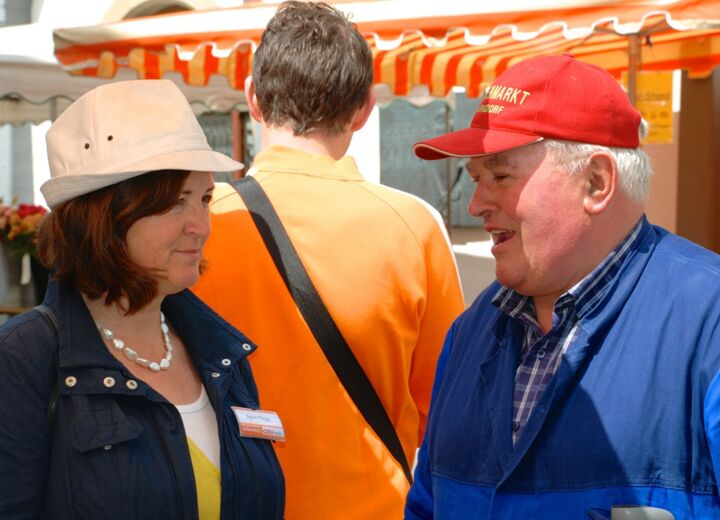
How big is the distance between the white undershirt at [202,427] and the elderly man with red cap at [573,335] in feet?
1.38

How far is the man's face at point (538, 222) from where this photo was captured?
6.08 ft

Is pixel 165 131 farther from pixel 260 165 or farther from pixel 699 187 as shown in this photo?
pixel 699 187

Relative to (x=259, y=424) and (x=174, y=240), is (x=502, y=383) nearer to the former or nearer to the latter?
(x=259, y=424)

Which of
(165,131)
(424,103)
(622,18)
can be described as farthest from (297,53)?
(424,103)

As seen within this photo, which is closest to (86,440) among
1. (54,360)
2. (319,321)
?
(54,360)

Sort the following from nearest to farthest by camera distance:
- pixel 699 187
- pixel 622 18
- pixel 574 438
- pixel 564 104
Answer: pixel 574 438 < pixel 564 104 < pixel 622 18 < pixel 699 187

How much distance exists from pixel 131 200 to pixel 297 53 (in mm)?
612

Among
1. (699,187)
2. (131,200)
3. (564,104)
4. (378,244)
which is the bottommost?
(699,187)

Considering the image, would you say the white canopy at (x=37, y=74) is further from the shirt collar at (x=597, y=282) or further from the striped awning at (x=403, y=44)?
the shirt collar at (x=597, y=282)

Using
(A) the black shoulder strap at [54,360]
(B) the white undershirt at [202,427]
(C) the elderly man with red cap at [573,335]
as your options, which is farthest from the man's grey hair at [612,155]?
(A) the black shoulder strap at [54,360]

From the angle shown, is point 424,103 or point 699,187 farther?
point 699,187

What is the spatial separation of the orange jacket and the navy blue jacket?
27 cm

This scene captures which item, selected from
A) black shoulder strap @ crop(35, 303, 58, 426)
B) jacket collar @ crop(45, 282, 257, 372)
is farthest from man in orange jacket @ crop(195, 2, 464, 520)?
black shoulder strap @ crop(35, 303, 58, 426)

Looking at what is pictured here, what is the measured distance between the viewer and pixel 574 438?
5.61 ft
